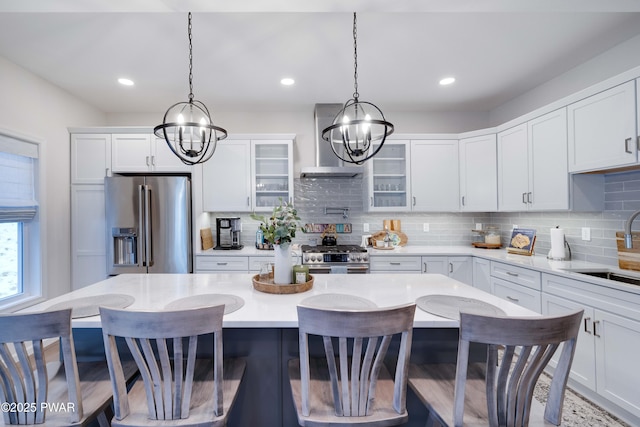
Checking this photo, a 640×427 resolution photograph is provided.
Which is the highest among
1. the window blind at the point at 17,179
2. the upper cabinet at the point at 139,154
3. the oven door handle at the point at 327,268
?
the upper cabinet at the point at 139,154

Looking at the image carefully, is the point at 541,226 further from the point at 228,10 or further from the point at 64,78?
the point at 64,78

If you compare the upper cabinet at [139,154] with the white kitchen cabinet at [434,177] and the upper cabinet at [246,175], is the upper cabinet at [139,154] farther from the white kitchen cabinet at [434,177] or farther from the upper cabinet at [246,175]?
the white kitchen cabinet at [434,177]

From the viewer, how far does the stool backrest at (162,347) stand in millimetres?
963

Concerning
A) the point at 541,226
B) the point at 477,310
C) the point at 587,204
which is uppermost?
the point at 587,204

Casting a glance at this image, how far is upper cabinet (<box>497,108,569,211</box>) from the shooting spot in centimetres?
249

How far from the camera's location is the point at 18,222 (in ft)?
9.09

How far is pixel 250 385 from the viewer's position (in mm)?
1440

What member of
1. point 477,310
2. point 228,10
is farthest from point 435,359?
point 228,10

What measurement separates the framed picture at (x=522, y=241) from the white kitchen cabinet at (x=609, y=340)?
93cm

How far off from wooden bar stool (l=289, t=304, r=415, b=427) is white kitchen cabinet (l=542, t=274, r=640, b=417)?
1.73 m

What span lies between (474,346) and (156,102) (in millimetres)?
4009

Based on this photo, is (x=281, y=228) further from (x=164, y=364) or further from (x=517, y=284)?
(x=517, y=284)

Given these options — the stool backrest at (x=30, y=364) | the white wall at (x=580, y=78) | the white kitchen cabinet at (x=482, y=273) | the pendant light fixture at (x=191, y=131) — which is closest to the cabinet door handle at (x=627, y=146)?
the white wall at (x=580, y=78)

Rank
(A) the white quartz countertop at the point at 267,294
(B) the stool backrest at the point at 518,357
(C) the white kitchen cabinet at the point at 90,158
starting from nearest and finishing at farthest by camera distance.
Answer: (B) the stool backrest at the point at 518,357
(A) the white quartz countertop at the point at 267,294
(C) the white kitchen cabinet at the point at 90,158
